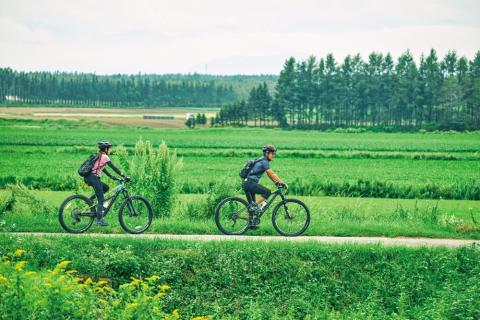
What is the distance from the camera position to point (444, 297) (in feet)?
43.4

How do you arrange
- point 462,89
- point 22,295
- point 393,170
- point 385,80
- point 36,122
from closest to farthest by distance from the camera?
point 22,295, point 393,170, point 36,122, point 462,89, point 385,80

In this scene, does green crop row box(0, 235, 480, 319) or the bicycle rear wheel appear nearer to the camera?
green crop row box(0, 235, 480, 319)

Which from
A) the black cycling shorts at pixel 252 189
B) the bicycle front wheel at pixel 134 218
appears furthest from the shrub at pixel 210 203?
the black cycling shorts at pixel 252 189

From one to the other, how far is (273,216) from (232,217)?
3.48 feet

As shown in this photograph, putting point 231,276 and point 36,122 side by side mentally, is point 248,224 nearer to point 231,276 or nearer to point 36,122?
point 231,276

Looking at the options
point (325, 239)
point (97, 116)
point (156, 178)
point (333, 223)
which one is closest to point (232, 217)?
point (325, 239)

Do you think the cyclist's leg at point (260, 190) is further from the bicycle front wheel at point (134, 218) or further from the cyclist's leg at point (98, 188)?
the cyclist's leg at point (98, 188)

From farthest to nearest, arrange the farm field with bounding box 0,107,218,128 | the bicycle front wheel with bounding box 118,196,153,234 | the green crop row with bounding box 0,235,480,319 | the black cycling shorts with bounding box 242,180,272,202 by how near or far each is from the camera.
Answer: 1. the farm field with bounding box 0,107,218,128
2. the bicycle front wheel with bounding box 118,196,153,234
3. the black cycling shorts with bounding box 242,180,272,202
4. the green crop row with bounding box 0,235,480,319

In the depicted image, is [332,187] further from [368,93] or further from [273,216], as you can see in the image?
[368,93]

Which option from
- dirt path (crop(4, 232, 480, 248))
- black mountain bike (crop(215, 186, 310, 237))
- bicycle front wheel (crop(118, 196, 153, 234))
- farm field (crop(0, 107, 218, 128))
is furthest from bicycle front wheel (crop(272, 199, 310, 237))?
farm field (crop(0, 107, 218, 128))

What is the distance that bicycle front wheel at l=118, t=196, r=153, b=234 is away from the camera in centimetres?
1603

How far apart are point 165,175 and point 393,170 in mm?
24254

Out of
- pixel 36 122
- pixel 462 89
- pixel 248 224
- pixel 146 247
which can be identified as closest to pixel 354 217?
pixel 248 224

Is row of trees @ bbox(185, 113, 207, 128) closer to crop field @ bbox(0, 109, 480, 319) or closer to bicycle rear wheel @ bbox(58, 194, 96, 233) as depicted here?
crop field @ bbox(0, 109, 480, 319)
